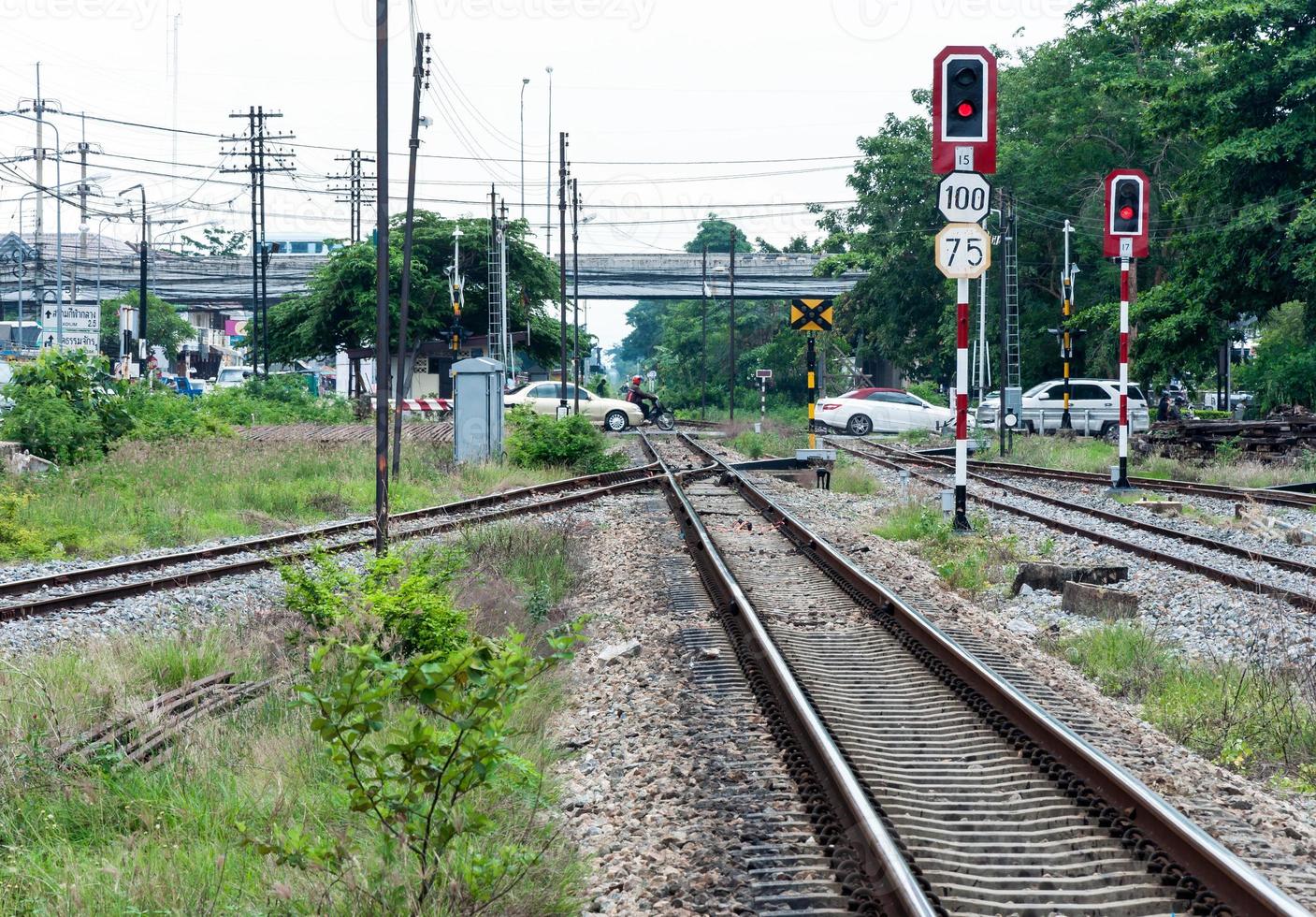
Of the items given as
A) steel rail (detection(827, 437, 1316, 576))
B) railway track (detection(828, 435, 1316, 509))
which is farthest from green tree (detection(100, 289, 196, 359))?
steel rail (detection(827, 437, 1316, 576))

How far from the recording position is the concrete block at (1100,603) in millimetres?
9789

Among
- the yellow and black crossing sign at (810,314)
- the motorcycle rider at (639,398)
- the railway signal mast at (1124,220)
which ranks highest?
the railway signal mast at (1124,220)

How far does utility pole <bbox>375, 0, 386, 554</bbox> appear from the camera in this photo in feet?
36.6

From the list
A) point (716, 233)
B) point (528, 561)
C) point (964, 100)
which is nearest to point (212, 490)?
point (528, 561)

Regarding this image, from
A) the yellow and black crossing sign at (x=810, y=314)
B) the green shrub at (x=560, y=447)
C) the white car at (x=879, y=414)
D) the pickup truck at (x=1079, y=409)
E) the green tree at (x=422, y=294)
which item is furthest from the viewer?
the green tree at (x=422, y=294)

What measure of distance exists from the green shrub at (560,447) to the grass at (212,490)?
627 mm

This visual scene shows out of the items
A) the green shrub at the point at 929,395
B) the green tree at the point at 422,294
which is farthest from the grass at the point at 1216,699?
the green shrub at the point at 929,395

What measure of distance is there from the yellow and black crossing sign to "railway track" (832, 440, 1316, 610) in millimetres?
3213

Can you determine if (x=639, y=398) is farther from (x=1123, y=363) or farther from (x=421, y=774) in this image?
(x=421, y=774)

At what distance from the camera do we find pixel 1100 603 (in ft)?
32.4

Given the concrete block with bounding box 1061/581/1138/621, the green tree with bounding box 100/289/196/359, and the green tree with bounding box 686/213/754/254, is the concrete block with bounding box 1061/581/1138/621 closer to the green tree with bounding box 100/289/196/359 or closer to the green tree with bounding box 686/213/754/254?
the green tree with bounding box 100/289/196/359

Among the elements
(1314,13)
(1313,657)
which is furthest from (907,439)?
(1313,657)

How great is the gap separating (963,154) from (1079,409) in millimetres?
26494

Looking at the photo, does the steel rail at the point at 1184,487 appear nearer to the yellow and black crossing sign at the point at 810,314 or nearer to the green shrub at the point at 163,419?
the yellow and black crossing sign at the point at 810,314
